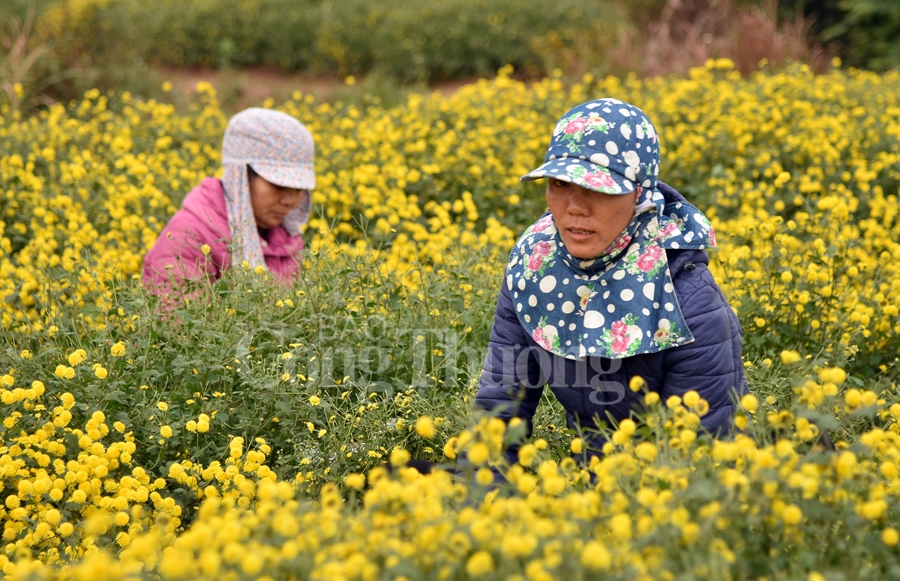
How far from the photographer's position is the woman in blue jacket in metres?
2.46

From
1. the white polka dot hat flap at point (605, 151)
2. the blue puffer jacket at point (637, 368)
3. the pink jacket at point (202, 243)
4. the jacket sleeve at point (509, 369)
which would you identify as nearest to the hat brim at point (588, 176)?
the white polka dot hat flap at point (605, 151)

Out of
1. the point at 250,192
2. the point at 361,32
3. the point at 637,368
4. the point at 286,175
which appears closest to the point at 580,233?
the point at 637,368

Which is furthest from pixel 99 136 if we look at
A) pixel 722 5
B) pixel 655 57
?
pixel 722 5

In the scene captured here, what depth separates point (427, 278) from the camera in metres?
4.03

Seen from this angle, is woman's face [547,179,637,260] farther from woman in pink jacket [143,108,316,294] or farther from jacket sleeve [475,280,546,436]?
woman in pink jacket [143,108,316,294]

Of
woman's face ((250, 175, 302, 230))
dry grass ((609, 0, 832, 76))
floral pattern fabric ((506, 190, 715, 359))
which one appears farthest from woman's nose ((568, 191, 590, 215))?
dry grass ((609, 0, 832, 76))

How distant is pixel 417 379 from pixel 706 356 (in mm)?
1287

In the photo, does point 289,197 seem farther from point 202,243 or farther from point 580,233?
point 580,233

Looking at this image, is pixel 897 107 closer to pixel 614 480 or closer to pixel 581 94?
pixel 581 94

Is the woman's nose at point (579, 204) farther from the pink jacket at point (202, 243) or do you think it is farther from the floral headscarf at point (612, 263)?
the pink jacket at point (202, 243)

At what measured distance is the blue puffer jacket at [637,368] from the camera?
2455mm

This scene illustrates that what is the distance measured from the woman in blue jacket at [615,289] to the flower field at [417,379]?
0.20 metres

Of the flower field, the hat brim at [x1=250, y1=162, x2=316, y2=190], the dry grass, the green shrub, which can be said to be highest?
the green shrub

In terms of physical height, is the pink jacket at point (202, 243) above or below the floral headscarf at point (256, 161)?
below
